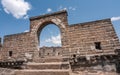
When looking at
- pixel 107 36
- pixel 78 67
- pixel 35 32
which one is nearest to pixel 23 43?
pixel 35 32

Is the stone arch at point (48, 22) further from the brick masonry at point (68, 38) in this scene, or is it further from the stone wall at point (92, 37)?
the stone wall at point (92, 37)

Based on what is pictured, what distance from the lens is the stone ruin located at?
8031 millimetres

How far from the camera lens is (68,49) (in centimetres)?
969

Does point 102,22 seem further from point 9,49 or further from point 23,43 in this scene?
point 9,49

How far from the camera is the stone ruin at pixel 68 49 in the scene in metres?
8.03

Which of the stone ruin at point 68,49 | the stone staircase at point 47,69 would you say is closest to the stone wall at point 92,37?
the stone ruin at point 68,49

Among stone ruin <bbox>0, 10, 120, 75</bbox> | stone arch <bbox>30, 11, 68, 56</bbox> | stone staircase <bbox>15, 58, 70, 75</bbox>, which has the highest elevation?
stone arch <bbox>30, 11, 68, 56</bbox>

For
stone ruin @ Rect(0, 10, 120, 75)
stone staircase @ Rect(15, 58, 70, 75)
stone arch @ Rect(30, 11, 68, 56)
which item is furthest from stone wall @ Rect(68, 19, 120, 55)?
stone staircase @ Rect(15, 58, 70, 75)

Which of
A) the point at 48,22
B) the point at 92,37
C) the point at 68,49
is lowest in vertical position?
the point at 68,49

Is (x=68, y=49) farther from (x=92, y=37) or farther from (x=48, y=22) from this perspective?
(x=48, y=22)

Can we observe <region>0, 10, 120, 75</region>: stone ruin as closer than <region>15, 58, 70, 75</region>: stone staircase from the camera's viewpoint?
No

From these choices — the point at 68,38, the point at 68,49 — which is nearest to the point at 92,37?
the point at 68,38

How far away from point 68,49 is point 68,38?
84cm

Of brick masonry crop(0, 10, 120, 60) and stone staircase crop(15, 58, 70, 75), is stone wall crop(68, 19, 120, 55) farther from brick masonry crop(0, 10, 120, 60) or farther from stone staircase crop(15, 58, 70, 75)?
stone staircase crop(15, 58, 70, 75)
